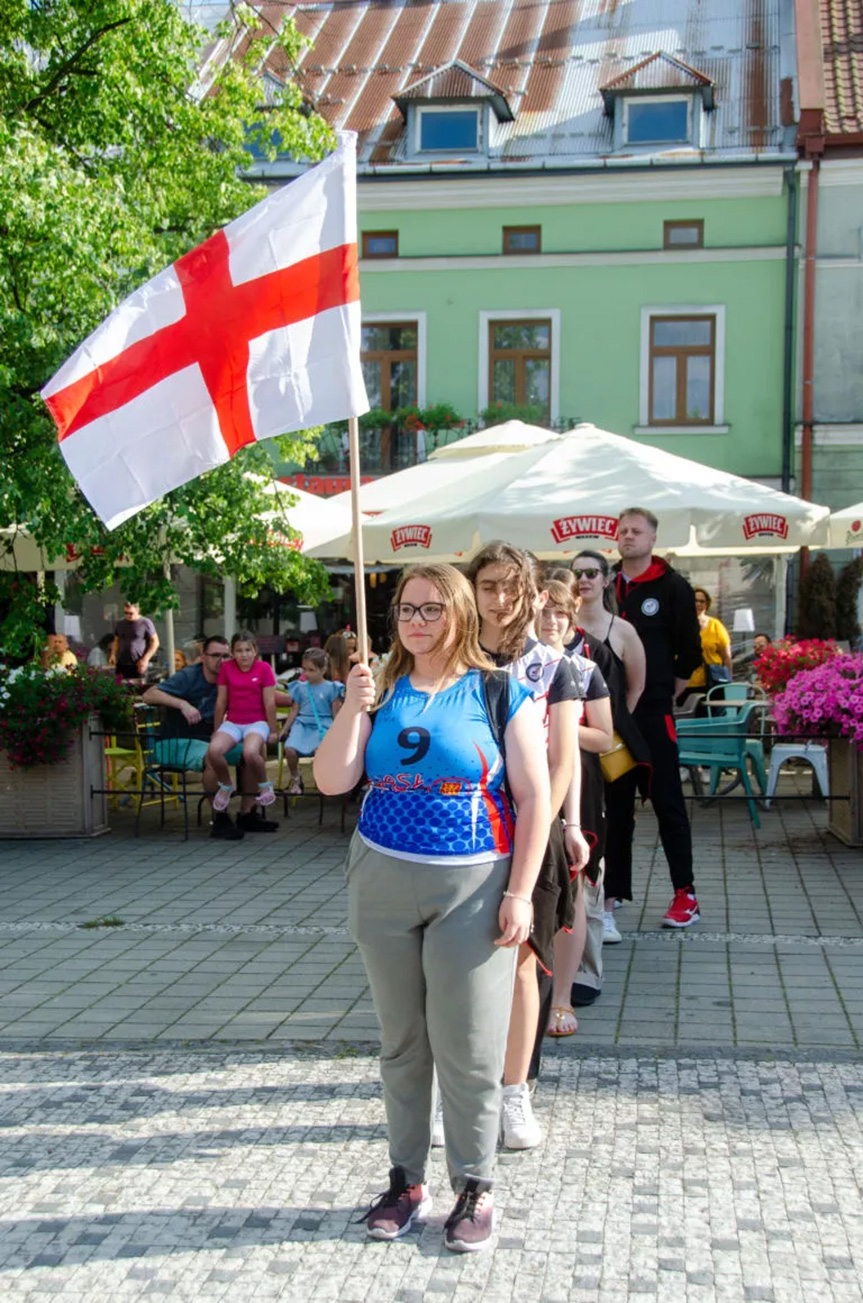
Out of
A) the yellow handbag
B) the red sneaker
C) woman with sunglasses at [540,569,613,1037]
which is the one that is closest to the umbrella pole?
woman with sunglasses at [540,569,613,1037]

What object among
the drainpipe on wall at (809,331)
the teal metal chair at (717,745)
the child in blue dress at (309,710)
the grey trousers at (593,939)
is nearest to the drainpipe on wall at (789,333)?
the drainpipe on wall at (809,331)

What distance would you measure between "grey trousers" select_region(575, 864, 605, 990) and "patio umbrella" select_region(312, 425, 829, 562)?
189 inches

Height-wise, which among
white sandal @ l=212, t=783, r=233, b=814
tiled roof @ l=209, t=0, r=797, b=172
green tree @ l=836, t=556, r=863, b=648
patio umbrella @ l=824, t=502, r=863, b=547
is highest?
tiled roof @ l=209, t=0, r=797, b=172

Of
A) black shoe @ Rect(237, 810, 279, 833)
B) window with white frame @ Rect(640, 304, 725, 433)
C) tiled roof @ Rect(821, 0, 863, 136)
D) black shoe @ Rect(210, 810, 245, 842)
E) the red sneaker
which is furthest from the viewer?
window with white frame @ Rect(640, 304, 725, 433)

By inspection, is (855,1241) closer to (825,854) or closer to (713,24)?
(825,854)

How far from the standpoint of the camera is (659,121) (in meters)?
22.4

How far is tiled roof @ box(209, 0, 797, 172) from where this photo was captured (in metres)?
22.6

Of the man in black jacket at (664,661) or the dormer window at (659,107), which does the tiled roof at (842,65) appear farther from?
the man in black jacket at (664,661)

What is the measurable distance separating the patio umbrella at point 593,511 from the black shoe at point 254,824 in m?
2.18

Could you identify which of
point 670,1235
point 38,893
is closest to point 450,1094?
point 670,1235

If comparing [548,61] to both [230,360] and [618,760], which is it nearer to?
[618,760]

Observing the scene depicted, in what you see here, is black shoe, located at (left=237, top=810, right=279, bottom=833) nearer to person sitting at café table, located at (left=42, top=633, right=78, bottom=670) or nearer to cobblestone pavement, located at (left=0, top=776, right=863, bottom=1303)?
cobblestone pavement, located at (left=0, top=776, right=863, bottom=1303)

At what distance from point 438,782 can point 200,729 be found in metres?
7.38

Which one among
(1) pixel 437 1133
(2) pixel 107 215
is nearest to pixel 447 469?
(2) pixel 107 215
